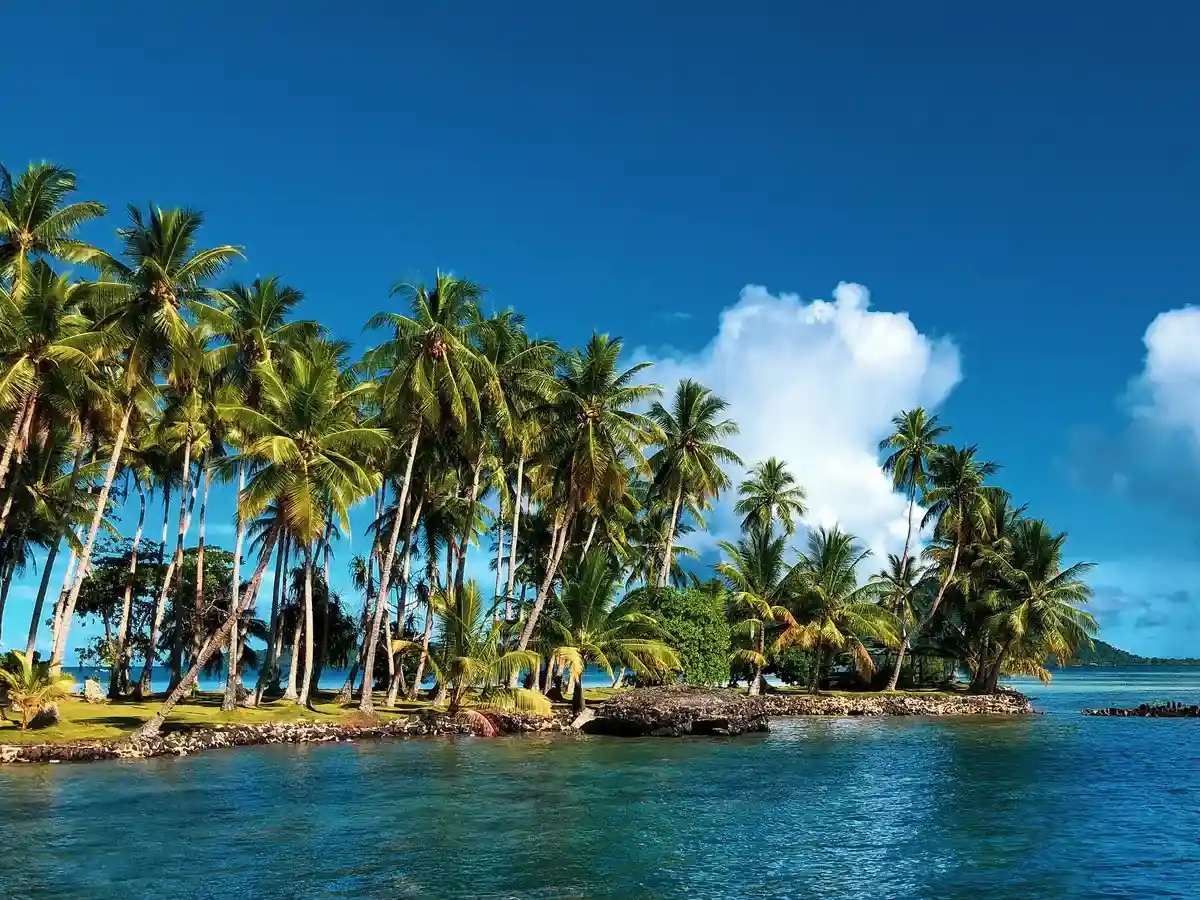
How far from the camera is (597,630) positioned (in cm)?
3975

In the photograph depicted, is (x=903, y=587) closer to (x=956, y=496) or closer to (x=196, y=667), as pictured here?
(x=956, y=496)

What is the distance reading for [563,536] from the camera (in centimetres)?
4288

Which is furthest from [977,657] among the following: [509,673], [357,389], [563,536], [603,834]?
[603,834]

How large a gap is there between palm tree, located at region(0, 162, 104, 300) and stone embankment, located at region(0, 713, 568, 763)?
671 inches

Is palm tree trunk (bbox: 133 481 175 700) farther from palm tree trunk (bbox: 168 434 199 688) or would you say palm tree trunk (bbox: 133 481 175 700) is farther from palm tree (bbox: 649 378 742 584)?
palm tree (bbox: 649 378 742 584)

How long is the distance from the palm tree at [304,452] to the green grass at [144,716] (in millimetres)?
7014

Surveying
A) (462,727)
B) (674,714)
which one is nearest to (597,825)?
(462,727)

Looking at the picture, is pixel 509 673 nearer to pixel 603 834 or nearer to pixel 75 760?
pixel 75 760

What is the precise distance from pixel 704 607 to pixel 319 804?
29108mm

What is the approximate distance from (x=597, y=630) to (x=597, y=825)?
2117 cm

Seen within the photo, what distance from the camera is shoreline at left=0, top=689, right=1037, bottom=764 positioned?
26266 mm

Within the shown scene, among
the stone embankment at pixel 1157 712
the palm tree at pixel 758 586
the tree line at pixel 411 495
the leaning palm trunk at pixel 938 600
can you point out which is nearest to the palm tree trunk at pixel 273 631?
the tree line at pixel 411 495

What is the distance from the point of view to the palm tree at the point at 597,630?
129 ft

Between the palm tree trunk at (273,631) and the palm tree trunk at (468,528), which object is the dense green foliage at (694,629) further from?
the palm tree trunk at (273,631)
